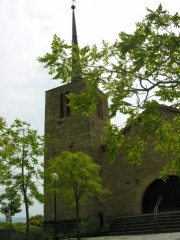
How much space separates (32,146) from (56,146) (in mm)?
8851

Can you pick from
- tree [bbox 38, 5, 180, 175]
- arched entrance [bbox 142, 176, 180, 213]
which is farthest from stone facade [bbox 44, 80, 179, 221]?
tree [bbox 38, 5, 180, 175]

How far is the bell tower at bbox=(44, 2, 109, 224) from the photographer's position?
24.2 m

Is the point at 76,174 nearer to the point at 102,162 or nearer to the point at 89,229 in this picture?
the point at 89,229

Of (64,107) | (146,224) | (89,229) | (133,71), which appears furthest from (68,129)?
(133,71)

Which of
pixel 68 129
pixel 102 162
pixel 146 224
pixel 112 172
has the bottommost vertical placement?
pixel 146 224

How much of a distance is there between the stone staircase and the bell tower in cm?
418

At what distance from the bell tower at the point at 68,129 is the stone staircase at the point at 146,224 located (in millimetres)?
4181

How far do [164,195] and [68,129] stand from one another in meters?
9.13

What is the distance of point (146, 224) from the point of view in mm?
18828

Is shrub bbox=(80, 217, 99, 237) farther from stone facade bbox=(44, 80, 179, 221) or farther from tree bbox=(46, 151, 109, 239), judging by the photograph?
stone facade bbox=(44, 80, 179, 221)

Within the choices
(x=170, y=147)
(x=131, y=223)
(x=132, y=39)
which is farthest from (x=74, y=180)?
(x=132, y=39)

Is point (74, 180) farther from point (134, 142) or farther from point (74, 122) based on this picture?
point (134, 142)

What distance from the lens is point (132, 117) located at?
921cm

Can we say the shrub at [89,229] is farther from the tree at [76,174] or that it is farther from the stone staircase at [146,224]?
the tree at [76,174]
